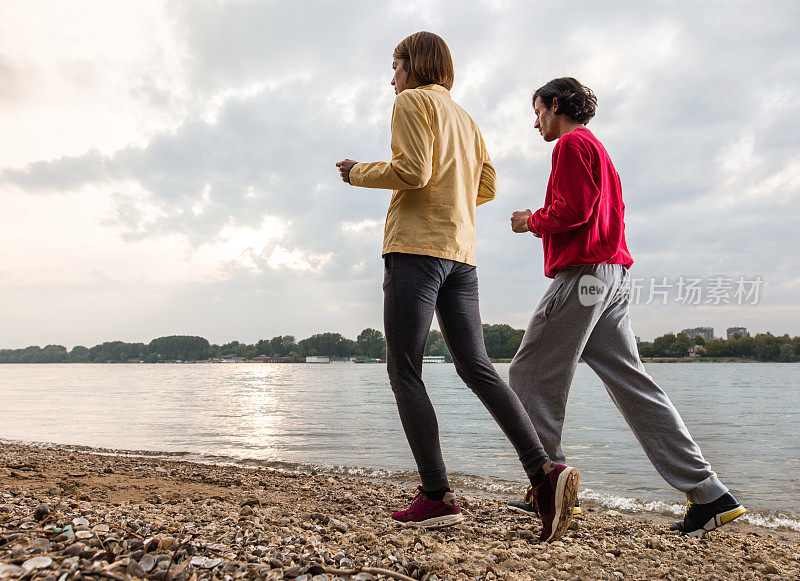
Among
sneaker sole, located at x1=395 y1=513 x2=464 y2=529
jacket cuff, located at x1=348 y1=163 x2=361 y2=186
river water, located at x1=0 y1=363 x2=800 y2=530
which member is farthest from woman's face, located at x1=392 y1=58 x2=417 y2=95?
river water, located at x1=0 y1=363 x2=800 y2=530

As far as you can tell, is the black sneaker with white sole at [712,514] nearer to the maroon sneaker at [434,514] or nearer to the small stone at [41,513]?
the maroon sneaker at [434,514]

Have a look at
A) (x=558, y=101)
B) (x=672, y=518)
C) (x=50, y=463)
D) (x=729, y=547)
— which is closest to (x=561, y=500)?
(x=729, y=547)

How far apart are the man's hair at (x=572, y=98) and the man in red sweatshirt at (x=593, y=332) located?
0.39 feet

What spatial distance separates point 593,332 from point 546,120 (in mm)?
1201

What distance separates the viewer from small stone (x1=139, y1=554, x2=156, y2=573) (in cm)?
179

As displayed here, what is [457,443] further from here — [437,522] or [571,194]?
[571,194]

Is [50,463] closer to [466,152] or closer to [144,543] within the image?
[144,543]

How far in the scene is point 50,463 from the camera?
18.1 ft

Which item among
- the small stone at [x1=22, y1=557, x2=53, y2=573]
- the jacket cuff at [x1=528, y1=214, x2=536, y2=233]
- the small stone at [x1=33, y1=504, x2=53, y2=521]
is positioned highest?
the jacket cuff at [x1=528, y1=214, x2=536, y2=233]

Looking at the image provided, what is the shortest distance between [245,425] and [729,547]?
9846 mm

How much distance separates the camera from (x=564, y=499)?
2.39 metres

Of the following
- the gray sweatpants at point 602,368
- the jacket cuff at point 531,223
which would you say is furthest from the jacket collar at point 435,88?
the gray sweatpants at point 602,368

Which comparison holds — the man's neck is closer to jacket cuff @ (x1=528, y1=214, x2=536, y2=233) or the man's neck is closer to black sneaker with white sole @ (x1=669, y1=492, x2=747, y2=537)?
jacket cuff @ (x1=528, y1=214, x2=536, y2=233)

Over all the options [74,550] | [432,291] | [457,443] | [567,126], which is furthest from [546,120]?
[457,443]
